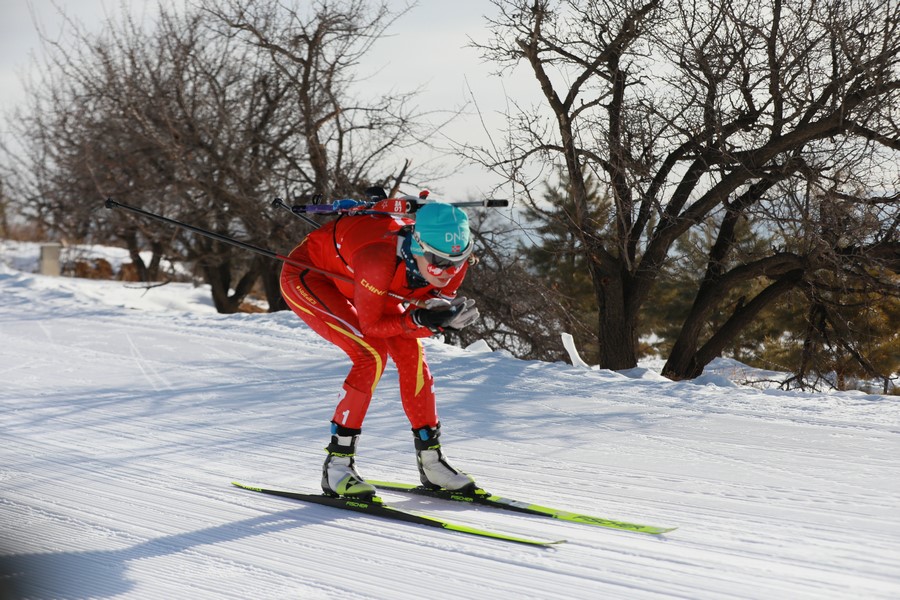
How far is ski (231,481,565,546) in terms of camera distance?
3.58 m

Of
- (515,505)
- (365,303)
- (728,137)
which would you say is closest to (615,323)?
(728,137)

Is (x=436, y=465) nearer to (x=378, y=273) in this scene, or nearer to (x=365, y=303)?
(x=365, y=303)

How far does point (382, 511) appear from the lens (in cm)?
399

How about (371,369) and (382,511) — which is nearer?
(382,511)

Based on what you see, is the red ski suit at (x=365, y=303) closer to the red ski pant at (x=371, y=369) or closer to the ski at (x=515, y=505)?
the red ski pant at (x=371, y=369)

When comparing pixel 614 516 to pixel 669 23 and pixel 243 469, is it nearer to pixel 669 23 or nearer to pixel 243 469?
pixel 243 469

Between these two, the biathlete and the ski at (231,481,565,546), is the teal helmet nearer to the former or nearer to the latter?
the biathlete

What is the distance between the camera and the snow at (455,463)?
3.14m

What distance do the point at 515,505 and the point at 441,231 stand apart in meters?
1.33

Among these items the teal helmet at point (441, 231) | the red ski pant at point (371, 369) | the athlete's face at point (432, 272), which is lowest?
the red ski pant at point (371, 369)

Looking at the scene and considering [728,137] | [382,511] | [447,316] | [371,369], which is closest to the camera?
[447,316]

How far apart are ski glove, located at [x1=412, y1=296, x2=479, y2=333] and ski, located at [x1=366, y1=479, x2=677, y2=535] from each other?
935mm

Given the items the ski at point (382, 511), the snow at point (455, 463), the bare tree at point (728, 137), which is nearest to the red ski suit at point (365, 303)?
the ski at point (382, 511)

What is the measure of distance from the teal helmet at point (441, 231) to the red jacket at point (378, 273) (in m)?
0.22
